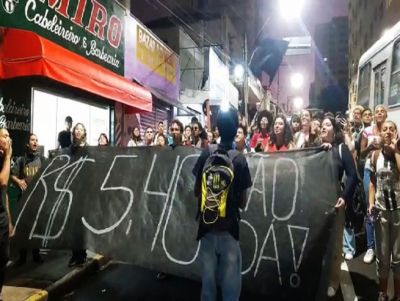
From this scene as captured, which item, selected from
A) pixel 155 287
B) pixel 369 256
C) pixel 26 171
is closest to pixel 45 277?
pixel 155 287

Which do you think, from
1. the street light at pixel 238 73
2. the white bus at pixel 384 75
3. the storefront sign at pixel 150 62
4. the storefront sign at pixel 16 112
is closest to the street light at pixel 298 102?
the street light at pixel 238 73

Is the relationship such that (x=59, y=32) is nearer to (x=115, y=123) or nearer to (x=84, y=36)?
(x=84, y=36)

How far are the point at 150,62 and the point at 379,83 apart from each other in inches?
320

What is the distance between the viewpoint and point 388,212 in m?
4.67

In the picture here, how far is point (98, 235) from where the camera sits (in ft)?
17.4

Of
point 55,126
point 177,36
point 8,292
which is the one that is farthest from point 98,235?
point 177,36

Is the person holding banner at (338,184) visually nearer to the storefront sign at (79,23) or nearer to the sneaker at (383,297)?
the sneaker at (383,297)

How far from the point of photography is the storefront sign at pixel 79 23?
28.3 feet

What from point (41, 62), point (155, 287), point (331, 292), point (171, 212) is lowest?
point (155, 287)

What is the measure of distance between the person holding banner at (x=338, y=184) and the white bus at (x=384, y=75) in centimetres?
361

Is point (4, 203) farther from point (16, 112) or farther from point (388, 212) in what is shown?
point (16, 112)

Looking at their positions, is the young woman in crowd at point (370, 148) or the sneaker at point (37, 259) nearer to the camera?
the young woman in crowd at point (370, 148)

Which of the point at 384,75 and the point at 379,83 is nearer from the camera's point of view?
the point at 384,75

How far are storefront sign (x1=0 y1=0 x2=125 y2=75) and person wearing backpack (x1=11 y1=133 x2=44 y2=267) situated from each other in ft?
9.59
